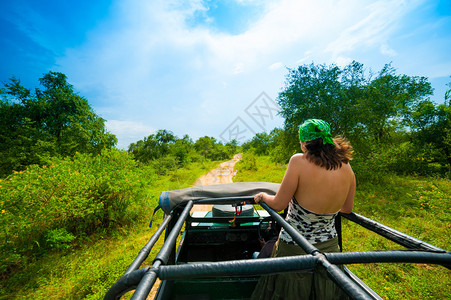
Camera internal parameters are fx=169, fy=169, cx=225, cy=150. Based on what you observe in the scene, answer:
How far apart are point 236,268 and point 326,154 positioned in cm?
126

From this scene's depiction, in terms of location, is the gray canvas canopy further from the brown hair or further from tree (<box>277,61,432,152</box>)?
tree (<box>277,61,432,152</box>)

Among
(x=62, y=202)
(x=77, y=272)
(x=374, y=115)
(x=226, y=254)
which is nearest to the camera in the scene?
(x=226, y=254)

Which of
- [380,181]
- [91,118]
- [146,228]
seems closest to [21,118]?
[91,118]

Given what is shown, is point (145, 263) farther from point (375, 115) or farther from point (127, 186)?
point (375, 115)

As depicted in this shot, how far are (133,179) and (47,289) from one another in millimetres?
2986

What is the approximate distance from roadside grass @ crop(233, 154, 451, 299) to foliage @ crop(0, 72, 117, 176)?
17.9 m

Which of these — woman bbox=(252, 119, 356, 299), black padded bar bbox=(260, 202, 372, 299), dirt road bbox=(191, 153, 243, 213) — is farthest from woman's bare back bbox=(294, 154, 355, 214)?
dirt road bbox=(191, 153, 243, 213)

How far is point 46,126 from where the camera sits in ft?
48.1

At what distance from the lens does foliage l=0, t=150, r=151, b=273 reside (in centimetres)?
349

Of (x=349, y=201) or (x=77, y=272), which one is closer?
(x=349, y=201)

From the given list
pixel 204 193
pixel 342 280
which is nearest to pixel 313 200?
pixel 342 280

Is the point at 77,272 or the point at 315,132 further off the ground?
the point at 315,132

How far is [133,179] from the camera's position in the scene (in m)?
5.66

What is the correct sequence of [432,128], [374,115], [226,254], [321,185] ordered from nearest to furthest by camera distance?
[321,185] → [226,254] → [374,115] → [432,128]
